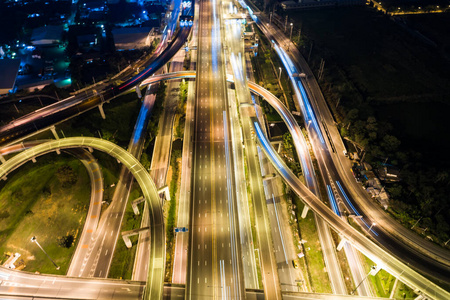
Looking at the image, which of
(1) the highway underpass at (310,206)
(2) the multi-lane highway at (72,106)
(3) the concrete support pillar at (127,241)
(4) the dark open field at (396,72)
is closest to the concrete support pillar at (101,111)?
(2) the multi-lane highway at (72,106)

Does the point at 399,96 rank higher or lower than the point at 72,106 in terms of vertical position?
higher

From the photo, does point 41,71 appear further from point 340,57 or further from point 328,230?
point 340,57

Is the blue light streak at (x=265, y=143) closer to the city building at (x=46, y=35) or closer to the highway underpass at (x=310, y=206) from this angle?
the highway underpass at (x=310, y=206)

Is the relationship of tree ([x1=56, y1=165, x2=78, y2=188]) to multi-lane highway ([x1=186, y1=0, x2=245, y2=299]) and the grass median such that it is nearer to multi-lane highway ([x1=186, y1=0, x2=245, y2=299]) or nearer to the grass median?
the grass median

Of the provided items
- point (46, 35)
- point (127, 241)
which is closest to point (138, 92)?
point (127, 241)

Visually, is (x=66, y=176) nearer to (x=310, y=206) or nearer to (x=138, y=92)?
(x=138, y=92)

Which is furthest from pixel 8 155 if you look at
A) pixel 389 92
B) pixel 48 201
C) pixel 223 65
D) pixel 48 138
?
pixel 389 92

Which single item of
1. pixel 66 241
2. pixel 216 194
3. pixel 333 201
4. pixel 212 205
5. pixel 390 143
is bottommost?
pixel 66 241

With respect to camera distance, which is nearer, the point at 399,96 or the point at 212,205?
the point at 212,205

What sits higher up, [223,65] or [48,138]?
[223,65]
